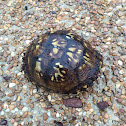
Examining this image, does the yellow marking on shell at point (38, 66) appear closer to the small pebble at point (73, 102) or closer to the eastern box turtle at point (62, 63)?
the eastern box turtle at point (62, 63)

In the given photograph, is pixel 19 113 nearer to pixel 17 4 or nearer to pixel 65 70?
pixel 65 70

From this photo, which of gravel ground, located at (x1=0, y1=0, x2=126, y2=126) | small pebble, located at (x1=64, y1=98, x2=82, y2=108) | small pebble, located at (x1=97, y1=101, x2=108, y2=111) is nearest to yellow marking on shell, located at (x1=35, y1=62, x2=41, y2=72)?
gravel ground, located at (x1=0, y1=0, x2=126, y2=126)

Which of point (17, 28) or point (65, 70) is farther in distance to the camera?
point (17, 28)

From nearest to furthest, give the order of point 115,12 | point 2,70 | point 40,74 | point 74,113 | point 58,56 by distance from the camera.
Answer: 1. point 58,56
2. point 40,74
3. point 74,113
4. point 2,70
5. point 115,12

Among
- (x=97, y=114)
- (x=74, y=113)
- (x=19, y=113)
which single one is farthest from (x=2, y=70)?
(x=97, y=114)

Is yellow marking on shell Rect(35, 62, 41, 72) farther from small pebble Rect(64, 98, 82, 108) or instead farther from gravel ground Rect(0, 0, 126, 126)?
small pebble Rect(64, 98, 82, 108)

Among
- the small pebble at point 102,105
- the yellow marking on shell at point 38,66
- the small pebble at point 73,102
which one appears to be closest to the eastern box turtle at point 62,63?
the yellow marking on shell at point 38,66
